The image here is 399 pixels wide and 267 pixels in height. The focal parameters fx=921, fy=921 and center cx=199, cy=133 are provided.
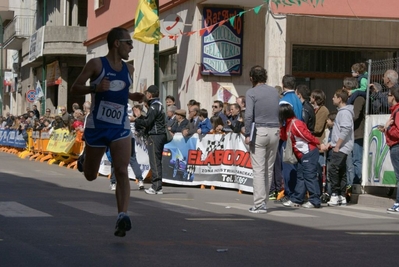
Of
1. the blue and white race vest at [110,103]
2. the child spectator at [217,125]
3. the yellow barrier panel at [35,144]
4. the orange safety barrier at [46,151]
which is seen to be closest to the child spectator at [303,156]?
the child spectator at [217,125]

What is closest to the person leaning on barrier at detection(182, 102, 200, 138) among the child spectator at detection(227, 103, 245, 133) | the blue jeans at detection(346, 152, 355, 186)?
the child spectator at detection(227, 103, 245, 133)

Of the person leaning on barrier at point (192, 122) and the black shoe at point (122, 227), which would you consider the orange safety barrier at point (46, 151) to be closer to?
the person leaning on barrier at point (192, 122)

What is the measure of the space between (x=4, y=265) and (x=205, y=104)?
1788 cm

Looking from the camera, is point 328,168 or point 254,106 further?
point 328,168

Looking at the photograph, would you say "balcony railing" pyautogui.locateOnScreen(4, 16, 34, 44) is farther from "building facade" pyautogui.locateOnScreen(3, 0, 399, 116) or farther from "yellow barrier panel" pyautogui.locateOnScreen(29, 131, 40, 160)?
"building facade" pyautogui.locateOnScreen(3, 0, 399, 116)

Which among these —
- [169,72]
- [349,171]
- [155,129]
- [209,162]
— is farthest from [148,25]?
[349,171]

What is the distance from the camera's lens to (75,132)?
26984 mm

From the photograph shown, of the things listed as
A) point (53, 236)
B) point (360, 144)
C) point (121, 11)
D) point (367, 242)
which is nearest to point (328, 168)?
point (360, 144)

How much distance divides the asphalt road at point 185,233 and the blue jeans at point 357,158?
0.97 metres

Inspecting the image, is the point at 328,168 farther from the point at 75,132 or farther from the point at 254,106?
the point at 75,132

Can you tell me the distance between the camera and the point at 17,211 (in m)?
11.4

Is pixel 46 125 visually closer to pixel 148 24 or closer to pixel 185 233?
pixel 148 24

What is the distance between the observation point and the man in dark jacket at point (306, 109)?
15250mm

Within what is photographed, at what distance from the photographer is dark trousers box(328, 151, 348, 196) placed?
14914mm
